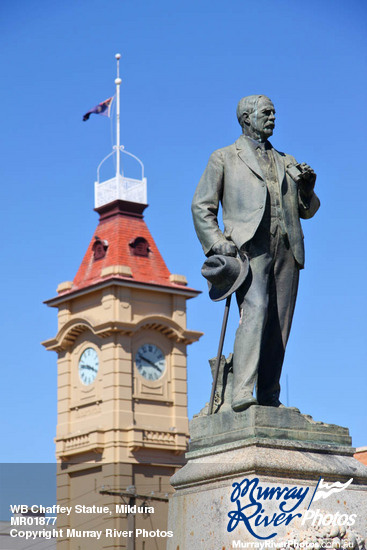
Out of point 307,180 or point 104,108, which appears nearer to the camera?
point 307,180

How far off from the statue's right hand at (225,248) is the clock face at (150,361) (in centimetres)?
4709

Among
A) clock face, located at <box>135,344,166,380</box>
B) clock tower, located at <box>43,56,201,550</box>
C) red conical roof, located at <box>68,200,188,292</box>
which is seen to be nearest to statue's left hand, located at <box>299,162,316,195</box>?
clock tower, located at <box>43,56,201,550</box>

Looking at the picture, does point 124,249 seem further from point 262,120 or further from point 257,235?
point 257,235

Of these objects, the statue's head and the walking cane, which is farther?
the statue's head

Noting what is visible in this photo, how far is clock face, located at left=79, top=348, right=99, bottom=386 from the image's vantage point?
55688 mm

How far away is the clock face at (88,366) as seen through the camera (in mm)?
55688

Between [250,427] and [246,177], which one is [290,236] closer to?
[246,177]

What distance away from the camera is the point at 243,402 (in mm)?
7895

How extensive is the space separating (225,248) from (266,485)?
1.60 m

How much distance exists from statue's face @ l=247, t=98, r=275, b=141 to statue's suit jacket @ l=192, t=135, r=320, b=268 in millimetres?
103

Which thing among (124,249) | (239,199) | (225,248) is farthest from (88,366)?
(225,248)

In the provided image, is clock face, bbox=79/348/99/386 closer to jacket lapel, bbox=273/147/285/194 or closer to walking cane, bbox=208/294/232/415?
jacket lapel, bbox=273/147/285/194

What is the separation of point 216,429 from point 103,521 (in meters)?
45.0

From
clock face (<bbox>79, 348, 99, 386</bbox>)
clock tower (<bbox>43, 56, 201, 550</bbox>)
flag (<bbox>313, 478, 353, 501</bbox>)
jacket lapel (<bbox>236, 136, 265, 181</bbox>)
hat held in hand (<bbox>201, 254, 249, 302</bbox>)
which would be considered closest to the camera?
flag (<bbox>313, 478, 353, 501</bbox>)
